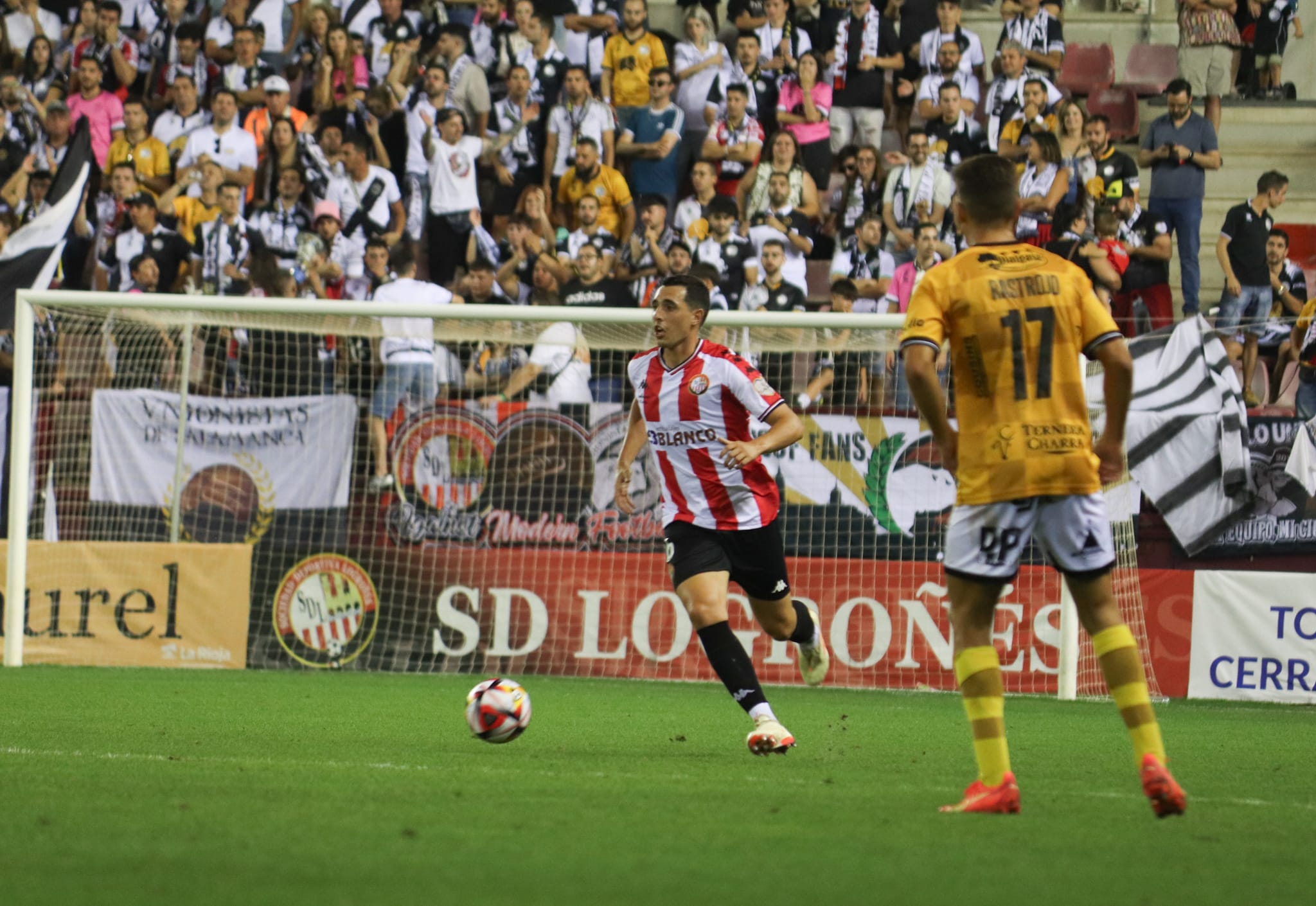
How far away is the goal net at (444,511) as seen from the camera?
13.2 meters

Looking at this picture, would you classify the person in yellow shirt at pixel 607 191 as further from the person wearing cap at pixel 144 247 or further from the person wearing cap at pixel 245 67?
the person wearing cap at pixel 144 247

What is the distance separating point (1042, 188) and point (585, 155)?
4.45 meters

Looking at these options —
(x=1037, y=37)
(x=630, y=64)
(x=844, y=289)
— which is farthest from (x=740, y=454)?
(x=1037, y=37)

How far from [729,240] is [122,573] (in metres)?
6.23

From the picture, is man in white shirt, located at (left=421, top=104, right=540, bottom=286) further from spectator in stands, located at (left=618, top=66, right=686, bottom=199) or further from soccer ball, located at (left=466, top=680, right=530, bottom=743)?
soccer ball, located at (left=466, top=680, right=530, bottom=743)

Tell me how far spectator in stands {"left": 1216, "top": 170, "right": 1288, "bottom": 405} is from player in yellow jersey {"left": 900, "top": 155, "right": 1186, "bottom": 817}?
10741 millimetres

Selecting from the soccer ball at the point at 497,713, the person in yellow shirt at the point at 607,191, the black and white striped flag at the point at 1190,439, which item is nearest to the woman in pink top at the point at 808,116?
the person in yellow shirt at the point at 607,191

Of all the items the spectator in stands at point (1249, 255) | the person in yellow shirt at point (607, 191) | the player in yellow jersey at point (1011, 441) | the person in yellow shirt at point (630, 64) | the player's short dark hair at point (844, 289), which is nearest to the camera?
the player in yellow jersey at point (1011, 441)

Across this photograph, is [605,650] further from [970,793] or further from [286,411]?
[970,793]

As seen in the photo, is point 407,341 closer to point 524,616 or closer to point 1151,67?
point 524,616

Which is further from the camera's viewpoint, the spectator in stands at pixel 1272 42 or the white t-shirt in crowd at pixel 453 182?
the spectator in stands at pixel 1272 42

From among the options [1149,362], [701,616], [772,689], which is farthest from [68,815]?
[1149,362]

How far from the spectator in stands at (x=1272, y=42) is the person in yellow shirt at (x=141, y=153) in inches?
464

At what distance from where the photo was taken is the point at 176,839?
454 centimetres
